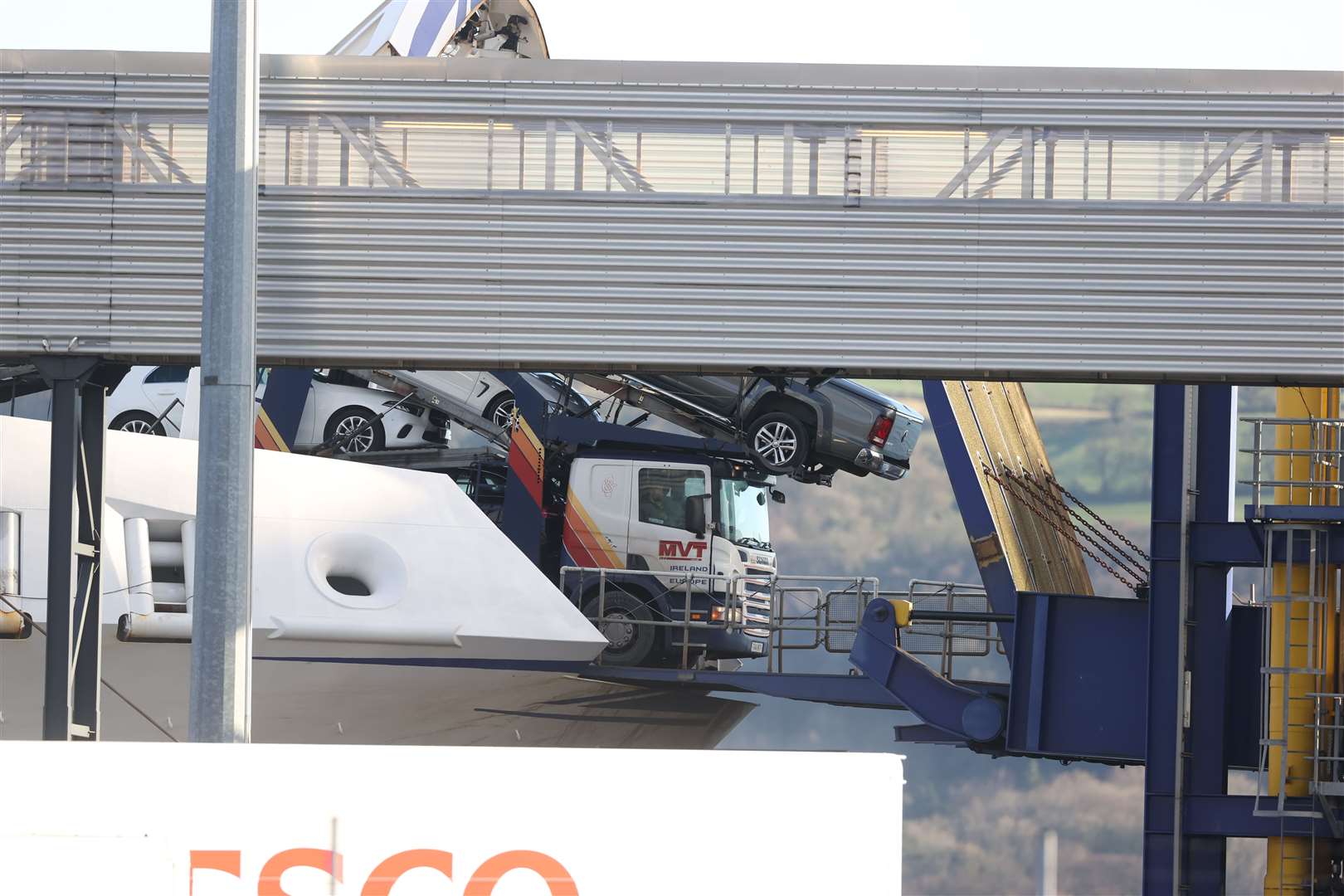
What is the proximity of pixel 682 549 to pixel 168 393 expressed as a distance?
759 centimetres

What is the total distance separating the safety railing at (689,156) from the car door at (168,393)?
1044 centimetres

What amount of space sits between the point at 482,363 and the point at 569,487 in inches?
352

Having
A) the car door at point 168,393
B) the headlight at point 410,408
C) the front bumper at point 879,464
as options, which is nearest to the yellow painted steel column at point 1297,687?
the front bumper at point 879,464

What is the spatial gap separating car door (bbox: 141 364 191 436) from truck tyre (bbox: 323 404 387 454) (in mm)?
2194

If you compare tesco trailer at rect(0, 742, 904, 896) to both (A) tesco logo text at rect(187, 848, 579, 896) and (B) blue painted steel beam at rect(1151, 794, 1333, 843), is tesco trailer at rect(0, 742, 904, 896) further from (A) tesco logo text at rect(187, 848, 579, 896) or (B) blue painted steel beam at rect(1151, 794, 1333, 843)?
(B) blue painted steel beam at rect(1151, 794, 1333, 843)

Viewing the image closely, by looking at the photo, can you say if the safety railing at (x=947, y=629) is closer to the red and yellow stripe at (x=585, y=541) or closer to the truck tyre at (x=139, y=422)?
the red and yellow stripe at (x=585, y=541)

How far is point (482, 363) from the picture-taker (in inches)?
390

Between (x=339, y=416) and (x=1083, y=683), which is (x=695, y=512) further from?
(x=1083, y=683)

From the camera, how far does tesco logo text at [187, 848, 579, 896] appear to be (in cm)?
506

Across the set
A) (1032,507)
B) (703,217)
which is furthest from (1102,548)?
(703,217)

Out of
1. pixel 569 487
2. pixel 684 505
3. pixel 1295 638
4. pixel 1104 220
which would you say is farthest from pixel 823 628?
pixel 1104 220

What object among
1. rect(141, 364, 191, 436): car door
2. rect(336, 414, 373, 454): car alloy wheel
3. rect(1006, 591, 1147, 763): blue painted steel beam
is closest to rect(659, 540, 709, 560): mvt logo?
rect(336, 414, 373, 454): car alloy wheel

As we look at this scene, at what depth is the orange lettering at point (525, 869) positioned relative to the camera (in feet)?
16.8

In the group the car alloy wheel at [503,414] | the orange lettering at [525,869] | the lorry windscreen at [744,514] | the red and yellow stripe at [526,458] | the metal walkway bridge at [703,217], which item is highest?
the metal walkway bridge at [703,217]
